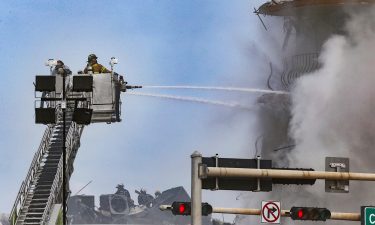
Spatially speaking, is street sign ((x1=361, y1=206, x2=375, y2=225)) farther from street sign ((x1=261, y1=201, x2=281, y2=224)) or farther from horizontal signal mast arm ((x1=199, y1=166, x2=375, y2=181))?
street sign ((x1=261, y1=201, x2=281, y2=224))

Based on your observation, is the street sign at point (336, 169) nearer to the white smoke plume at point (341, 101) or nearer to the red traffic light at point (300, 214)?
the red traffic light at point (300, 214)

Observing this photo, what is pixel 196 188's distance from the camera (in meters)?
24.0

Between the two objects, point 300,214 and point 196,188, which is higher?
point 196,188

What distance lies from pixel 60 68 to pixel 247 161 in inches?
391

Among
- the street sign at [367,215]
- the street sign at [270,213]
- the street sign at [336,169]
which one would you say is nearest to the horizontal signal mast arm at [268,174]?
the street sign at [336,169]

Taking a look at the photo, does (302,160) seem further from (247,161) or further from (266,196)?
(247,161)

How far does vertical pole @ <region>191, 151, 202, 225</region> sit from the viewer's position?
23.8 metres

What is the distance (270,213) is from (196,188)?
1323 centimetres

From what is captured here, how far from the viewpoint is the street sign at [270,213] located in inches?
1430

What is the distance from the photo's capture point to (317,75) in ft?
285

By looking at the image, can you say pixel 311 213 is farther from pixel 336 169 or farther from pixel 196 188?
pixel 196 188

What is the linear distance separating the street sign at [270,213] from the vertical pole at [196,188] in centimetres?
1207

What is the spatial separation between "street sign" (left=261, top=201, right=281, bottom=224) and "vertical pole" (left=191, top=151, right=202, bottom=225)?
12.1 metres

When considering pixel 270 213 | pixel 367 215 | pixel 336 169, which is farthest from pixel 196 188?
pixel 270 213
